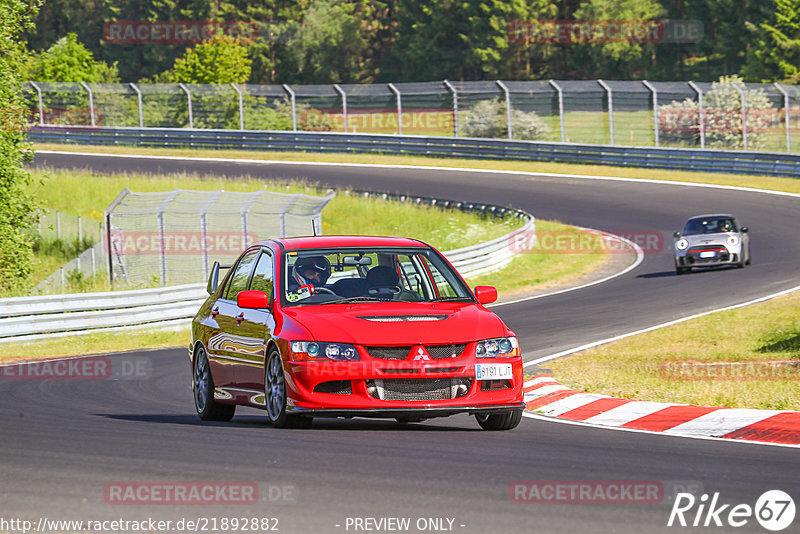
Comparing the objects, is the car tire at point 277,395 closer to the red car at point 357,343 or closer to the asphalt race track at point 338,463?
the red car at point 357,343

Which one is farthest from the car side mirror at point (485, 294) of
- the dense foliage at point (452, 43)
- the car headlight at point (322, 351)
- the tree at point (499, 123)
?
the dense foliage at point (452, 43)

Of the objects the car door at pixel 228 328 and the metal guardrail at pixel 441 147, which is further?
the metal guardrail at pixel 441 147

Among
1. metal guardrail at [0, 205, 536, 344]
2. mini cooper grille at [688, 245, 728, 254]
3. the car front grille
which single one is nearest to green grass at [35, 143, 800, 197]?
mini cooper grille at [688, 245, 728, 254]

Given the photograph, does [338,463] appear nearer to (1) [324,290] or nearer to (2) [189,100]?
(1) [324,290]

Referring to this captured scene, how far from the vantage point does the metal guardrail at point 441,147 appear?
44.4 meters

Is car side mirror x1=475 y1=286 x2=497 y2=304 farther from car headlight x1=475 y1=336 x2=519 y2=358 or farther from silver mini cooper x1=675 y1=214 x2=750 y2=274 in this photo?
silver mini cooper x1=675 y1=214 x2=750 y2=274

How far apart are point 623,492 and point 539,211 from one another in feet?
108

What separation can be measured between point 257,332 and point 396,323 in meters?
1.32

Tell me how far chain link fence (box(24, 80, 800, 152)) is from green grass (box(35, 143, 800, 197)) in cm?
182

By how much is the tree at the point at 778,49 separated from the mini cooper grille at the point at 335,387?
73445mm

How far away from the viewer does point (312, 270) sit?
31.8ft

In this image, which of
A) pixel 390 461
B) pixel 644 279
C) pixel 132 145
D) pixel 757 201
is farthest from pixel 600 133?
pixel 390 461

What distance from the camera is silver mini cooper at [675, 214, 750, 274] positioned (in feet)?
88.9

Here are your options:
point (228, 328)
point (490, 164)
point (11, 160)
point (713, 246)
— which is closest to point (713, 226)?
point (713, 246)
